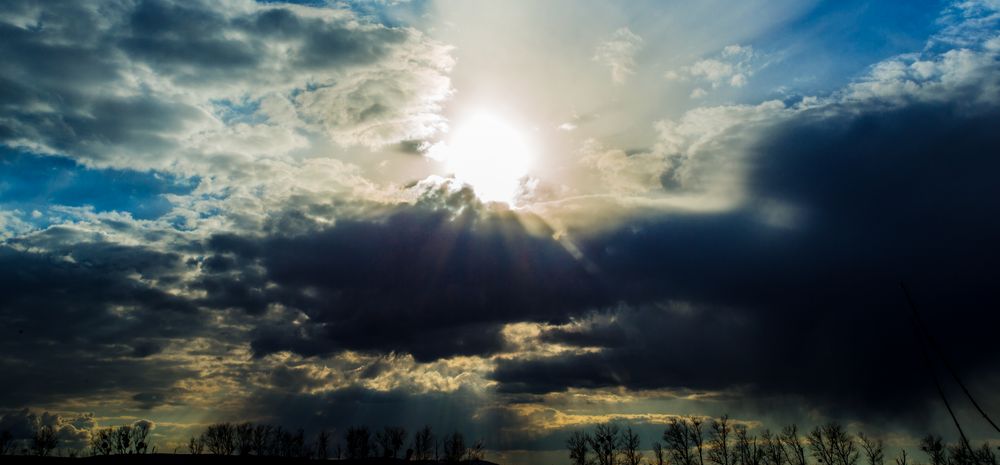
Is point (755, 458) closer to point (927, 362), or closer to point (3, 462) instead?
point (927, 362)

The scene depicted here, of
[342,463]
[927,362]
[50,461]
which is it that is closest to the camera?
[927,362]

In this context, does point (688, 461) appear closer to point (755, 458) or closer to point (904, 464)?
point (755, 458)

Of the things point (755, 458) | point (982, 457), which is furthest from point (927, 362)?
point (755, 458)

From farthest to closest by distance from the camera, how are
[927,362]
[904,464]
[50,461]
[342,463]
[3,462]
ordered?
[342,463], [904,464], [50,461], [3,462], [927,362]

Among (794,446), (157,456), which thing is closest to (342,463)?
(157,456)

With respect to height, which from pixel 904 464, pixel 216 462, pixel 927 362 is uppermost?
pixel 927 362

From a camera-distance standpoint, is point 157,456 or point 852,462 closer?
point 157,456

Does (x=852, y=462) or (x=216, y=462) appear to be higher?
(x=216, y=462)

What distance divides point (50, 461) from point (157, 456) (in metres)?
27.9

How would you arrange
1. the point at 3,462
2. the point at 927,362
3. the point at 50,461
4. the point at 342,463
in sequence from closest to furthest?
the point at 927,362 → the point at 3,462 → the point at 50,461 → the point at 342,463

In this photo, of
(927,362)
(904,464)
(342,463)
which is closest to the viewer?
(927,362)

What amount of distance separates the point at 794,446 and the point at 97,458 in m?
214

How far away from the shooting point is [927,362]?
2773 cm

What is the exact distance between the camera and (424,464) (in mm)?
194750
